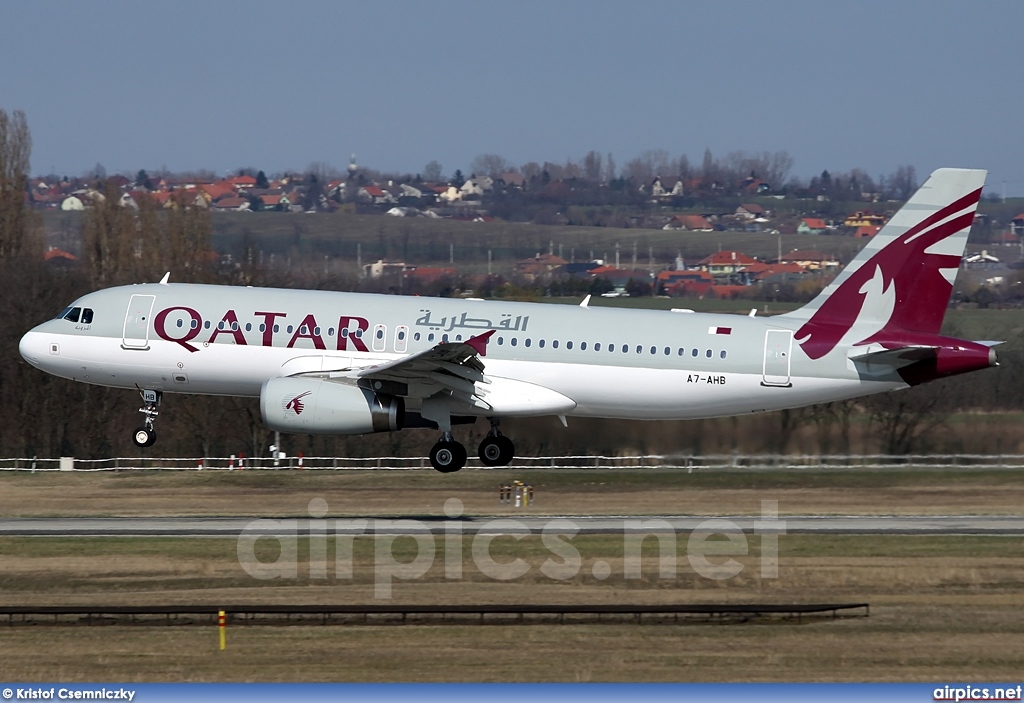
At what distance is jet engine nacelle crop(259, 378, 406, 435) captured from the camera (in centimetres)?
4025

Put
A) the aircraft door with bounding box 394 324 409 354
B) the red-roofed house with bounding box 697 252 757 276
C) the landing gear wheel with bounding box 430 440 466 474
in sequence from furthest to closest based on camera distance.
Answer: the red-roofed house with bounding box 697 252 757 276 < the aircraft door with bounding box 394 324 409 354 < the landing gear wheel with bounding box 430 440 466 474

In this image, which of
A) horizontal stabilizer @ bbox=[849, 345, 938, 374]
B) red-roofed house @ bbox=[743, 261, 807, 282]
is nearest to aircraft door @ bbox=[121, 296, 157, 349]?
horizontal stabilizer @ bbox=[849, 345, 938, 374]

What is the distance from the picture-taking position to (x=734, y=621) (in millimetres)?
28062

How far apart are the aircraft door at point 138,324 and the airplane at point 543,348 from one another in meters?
0.04

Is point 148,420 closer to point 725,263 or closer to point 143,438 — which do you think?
point 143,438

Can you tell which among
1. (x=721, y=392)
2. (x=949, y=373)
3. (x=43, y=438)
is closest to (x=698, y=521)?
(x=721, y=392)

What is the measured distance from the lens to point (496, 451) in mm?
Answer: 43031

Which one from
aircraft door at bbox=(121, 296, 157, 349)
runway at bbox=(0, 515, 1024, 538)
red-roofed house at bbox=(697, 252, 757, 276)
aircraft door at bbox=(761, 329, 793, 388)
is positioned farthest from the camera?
red-roofed house at bbox=(697, 252, 757, 276)

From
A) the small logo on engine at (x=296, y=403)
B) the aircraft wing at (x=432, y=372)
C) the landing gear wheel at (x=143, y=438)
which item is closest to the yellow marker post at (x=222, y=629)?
the aircraft wing at (x=432, y=372)

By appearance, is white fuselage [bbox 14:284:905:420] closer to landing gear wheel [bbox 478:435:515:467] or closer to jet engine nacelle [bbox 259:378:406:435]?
jet engine nacelle [bbox 259:378:406:435]

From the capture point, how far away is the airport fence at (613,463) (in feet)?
178

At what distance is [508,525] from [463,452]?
9.46 ft

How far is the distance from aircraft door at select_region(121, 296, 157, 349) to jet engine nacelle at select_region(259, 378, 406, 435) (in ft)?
14.0

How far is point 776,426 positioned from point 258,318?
21.2m
